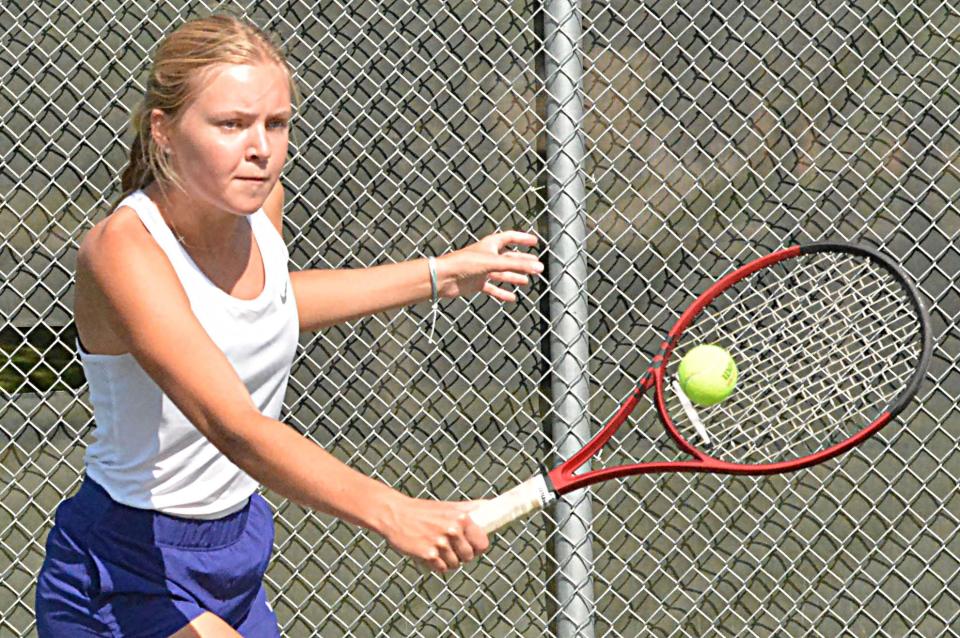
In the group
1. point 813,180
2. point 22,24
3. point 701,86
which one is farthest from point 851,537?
point 22,24

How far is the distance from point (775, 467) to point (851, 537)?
146 centimetres

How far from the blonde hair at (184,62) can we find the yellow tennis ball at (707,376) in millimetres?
1089

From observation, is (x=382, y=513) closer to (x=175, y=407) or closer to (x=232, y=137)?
(x=175, y=407)

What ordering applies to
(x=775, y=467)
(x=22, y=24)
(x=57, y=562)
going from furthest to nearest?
(x=22, y=24), (x=775, y=467), (x=57, y=562)

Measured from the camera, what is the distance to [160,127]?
2.16 metres

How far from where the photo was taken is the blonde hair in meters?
2.11

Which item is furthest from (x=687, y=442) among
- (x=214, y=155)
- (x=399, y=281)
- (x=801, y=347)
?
(x=214, y=155)

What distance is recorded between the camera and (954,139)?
3.81 metres

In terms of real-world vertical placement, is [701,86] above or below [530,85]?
above

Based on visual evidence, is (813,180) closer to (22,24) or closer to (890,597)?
(890,597)

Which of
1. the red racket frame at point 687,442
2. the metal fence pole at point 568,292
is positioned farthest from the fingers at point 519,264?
the metal fence pole at point 568,292

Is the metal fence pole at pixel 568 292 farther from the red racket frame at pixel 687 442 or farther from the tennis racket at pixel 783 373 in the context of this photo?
the red racket frame at pixel 687 442

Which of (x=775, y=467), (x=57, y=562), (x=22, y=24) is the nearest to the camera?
(x=57, y=562)

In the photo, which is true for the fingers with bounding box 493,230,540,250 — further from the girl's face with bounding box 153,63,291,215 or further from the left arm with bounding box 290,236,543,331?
the girl's face with bounding box 153,63,291,215
